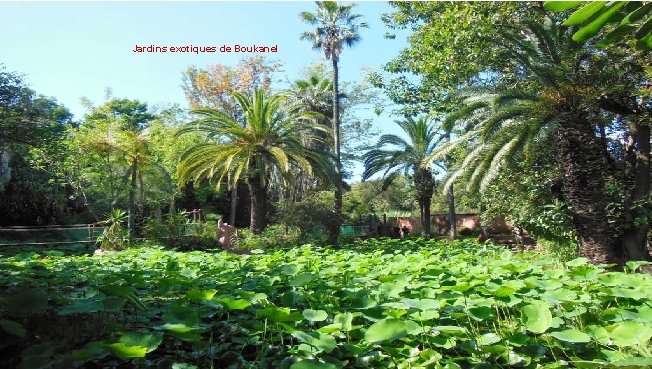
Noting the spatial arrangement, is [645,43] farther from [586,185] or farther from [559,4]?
[586,185]

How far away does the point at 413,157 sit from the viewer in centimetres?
2345

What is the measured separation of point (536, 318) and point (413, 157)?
21625 mm

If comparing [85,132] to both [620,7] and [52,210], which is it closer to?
[52,210]

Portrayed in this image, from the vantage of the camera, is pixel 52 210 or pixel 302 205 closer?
pixel 302 205

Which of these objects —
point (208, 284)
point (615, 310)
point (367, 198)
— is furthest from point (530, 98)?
point (367, 198)

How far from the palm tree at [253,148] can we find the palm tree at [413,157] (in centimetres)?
774

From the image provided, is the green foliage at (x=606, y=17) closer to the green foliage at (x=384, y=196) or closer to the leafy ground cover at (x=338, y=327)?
the leafy ground cover at (x=338, y=327)

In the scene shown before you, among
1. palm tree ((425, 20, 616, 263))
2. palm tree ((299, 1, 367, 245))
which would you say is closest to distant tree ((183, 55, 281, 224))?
palm tree ((299, 1, 367, 245))

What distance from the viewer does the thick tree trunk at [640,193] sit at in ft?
32.6

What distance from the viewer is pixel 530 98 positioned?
31.6 ft

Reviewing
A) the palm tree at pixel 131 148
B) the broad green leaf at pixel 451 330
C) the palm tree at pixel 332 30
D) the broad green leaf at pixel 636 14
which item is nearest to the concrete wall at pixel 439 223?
the palm tree at pixel 332 30

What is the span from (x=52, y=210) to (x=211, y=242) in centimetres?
1173

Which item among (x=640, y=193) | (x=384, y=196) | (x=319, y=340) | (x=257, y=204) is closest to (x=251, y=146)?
(x=257, y=204)

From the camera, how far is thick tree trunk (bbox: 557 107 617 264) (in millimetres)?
8938
